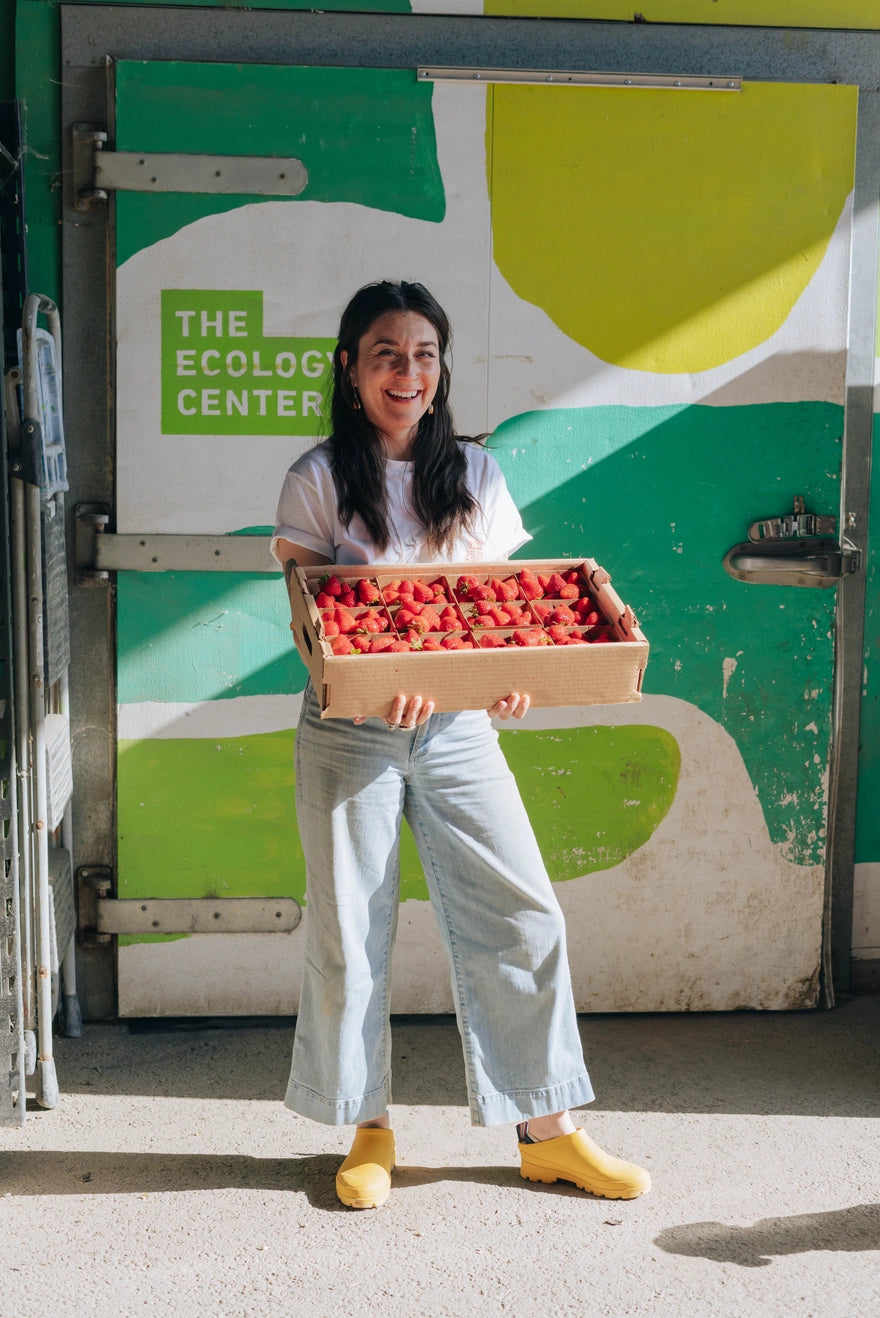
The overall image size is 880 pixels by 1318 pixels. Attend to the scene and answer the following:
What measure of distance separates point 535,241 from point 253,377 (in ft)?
2.49

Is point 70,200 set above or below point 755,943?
above

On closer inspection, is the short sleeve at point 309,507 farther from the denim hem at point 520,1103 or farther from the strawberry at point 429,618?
the denim hem at point 520,1103

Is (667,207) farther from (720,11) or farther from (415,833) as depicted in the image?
(415,833)

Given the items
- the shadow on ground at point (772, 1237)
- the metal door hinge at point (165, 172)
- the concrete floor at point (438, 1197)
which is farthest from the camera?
the metal door hinge at point (165, 172)

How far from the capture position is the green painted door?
2.99 m

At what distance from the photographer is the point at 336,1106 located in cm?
234

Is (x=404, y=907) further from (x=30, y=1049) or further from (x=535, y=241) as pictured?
(x=535, y=241)

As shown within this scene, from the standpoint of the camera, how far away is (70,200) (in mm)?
2967

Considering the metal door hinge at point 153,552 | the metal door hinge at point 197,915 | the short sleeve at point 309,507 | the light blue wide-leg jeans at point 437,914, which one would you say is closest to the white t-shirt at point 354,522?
the short sleeve at point 309,507

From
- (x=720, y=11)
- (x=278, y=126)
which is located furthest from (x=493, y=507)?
(x=720, y=11)

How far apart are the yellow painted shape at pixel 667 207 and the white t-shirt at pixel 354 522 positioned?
37.3 inches

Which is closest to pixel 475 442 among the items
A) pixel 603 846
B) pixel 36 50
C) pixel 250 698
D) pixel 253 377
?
pixel 253 377

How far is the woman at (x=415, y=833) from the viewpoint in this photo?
2.24 m

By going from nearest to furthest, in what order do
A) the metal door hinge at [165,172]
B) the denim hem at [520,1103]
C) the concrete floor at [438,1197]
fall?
the concrete floor at [438,1197], the denim hem at [520,1103], the metal door hinge at [165,172]
